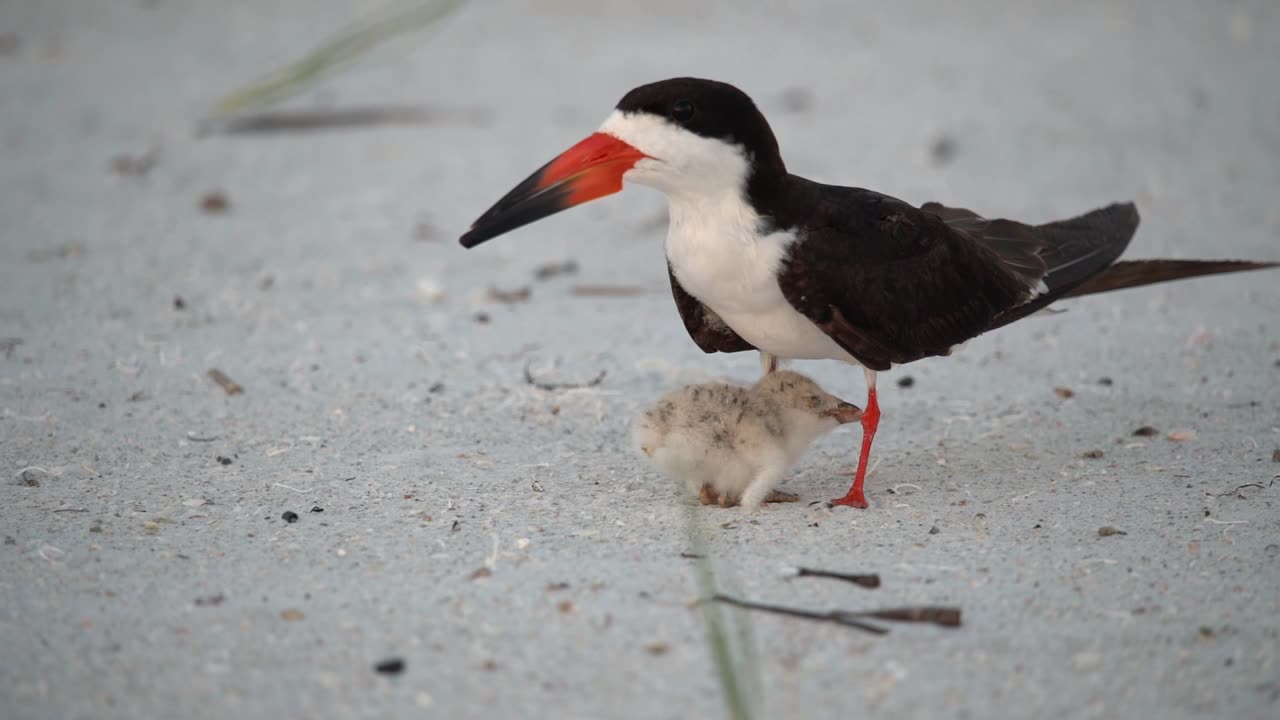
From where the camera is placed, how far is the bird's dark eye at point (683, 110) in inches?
131

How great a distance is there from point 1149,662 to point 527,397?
2234 millimetres

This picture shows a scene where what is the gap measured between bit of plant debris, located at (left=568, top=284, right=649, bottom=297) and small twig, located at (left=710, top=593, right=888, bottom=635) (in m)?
2.56

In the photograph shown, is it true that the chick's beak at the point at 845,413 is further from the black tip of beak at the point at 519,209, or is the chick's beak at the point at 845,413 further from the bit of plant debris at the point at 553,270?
the bit of plant debris at the point at 553,270

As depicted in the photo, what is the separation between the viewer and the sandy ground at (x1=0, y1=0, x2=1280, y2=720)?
2.72m

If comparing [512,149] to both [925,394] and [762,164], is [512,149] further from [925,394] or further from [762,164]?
[762,164]

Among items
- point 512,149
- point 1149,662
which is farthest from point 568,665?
point 512,149

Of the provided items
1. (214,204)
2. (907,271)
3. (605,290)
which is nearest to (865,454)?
(907,271)

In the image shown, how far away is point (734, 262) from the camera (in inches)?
132

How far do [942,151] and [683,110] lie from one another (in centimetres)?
376

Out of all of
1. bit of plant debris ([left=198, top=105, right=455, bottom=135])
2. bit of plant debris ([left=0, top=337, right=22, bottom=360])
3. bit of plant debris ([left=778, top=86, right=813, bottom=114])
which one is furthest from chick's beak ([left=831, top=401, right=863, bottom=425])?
bit of plant debris ([left=198, top=105, right=455, bottom=135])

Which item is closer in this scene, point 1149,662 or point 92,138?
point 1149,662

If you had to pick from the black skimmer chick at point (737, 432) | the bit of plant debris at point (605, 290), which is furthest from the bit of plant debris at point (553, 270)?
the black skimmer chick at point (737, 432)

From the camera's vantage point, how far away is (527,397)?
173 inches

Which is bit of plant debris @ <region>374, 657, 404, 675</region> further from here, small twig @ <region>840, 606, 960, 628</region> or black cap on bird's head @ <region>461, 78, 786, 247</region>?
black cap on bird's head @ <region>461, 78, 786, 247</region>
